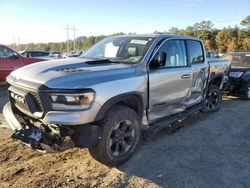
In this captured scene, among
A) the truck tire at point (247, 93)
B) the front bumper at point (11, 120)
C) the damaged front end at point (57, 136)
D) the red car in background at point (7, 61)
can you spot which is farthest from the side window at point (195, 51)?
the red car in background at point (7, 61)

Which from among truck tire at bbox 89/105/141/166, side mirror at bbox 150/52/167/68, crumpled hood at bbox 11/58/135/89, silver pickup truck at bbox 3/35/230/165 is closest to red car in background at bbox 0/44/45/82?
silver pickup truck at bbox 3/35/230/165

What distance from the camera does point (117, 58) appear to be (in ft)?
16.4

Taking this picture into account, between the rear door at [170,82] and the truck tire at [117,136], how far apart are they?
1.77 feet

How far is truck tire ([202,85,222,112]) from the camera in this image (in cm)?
764

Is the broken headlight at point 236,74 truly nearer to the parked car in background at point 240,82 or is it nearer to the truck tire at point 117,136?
the parked car in background at point 240,82

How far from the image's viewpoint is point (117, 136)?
424 centimetres

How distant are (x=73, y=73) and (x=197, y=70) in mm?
3136

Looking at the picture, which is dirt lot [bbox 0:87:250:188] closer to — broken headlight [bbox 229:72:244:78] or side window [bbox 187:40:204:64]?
side window [bbox 187:40:204:64]

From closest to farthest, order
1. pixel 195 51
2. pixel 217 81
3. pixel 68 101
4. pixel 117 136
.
A: pixel 68 101 < pixel 117 136 < pixel 195 51 < pixel 217 81

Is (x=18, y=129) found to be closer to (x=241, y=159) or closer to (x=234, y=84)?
(x=241, y=159)

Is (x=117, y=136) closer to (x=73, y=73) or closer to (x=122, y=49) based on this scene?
(x=73, y=73)

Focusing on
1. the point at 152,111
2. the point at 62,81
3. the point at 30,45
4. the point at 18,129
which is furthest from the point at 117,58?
the point at 30,45

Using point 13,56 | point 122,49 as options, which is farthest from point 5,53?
point 122,49

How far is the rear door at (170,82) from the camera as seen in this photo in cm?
477
